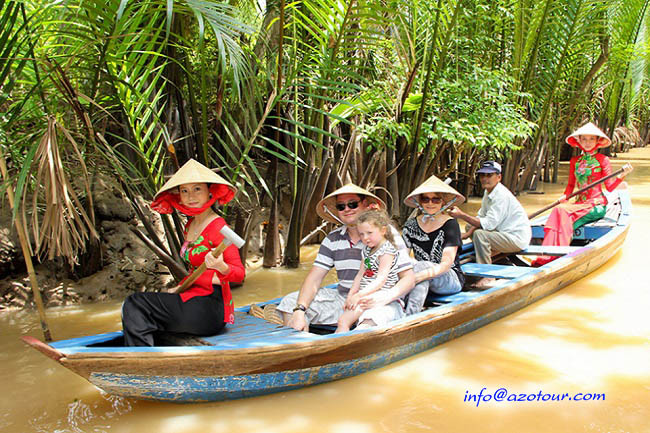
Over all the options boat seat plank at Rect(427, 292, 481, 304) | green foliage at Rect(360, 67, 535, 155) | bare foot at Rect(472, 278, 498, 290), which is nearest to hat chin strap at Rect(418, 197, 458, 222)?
boat seat plank at Rect(427, 292, 481, 304)

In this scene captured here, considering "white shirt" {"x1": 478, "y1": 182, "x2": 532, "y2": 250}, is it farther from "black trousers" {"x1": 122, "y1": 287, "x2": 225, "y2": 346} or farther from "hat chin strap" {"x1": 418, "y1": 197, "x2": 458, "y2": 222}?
"black trousers" {"x1": 122, "y1": 287, "x2": 225, "y2": 346}

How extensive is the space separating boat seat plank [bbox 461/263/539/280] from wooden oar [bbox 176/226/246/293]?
250 centimetres

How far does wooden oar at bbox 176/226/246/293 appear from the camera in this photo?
3.04 meters

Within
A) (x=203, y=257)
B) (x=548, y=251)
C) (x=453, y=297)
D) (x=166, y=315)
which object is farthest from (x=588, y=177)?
(x=166, y=315)

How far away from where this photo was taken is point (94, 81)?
3842mm

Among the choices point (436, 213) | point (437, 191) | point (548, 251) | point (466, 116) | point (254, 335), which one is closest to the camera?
point (254, 335)

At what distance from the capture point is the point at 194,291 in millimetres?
3434

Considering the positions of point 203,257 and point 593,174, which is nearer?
point 203,257

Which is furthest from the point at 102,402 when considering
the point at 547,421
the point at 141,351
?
the point at 547,421

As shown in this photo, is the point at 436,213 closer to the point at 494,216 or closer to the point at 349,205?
the point at 349,205

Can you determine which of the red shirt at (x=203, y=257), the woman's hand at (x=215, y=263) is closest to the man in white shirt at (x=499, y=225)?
the red shirt at (x=203, y=257)

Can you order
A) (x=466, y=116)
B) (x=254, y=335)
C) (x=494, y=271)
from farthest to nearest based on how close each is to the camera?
(x=466, y=116) < (x=494, y=271) < (x=254, y=335)

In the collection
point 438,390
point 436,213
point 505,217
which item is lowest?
point 438,390

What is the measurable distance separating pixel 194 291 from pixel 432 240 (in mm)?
1821
